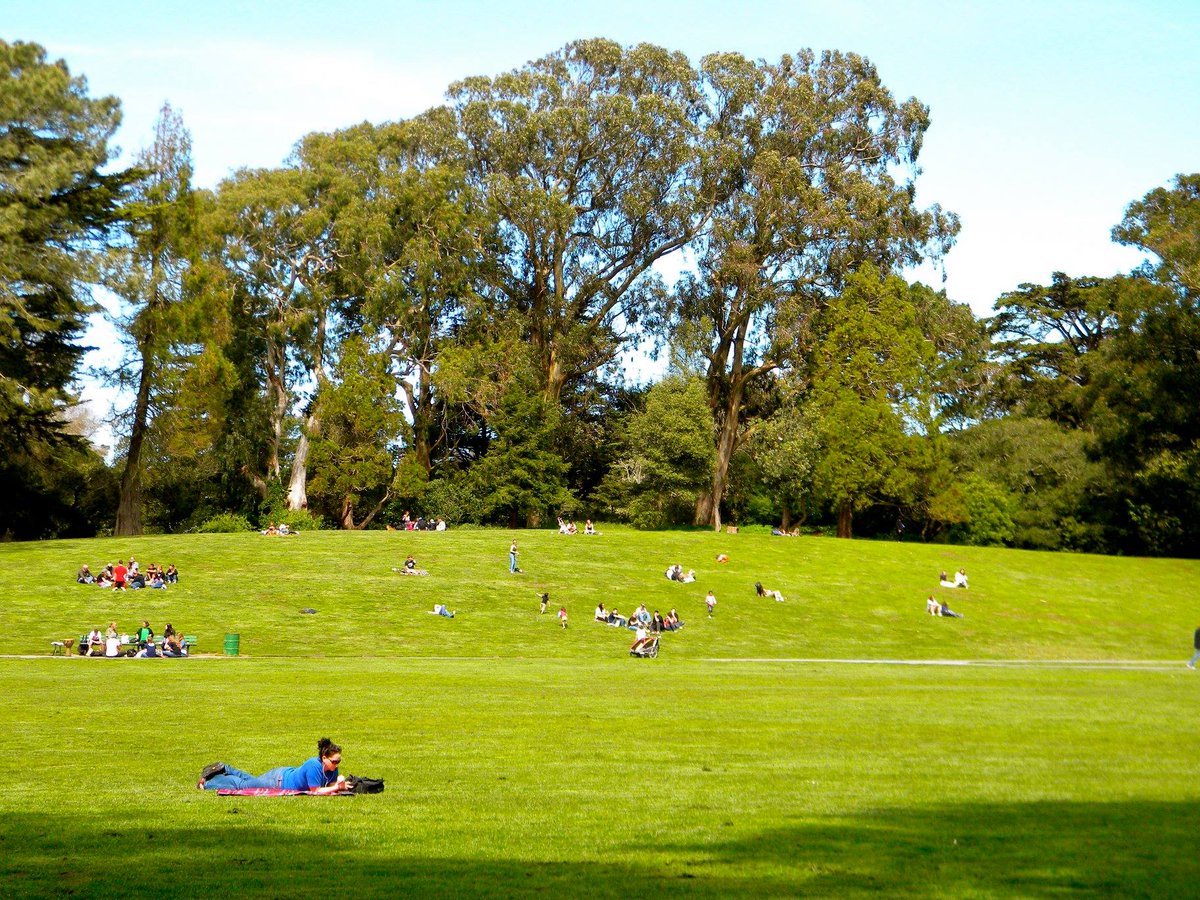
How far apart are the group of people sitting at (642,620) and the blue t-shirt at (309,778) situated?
95.6ft

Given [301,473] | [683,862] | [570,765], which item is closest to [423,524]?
[301,473]

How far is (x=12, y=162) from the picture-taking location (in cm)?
5050

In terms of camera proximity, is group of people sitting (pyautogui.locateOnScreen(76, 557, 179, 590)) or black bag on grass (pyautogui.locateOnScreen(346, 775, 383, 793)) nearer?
black bag on grass (pyautogui.locateOnScreen(346, 775, 383, 793))

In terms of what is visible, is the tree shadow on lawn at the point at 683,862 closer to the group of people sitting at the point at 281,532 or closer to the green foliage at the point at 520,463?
the group of people sitting at the point at 281,532

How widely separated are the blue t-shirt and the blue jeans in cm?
12

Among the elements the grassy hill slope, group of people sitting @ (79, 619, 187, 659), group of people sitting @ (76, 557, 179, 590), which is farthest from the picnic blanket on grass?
group of people sitting @ (76, 557, 179, 590)

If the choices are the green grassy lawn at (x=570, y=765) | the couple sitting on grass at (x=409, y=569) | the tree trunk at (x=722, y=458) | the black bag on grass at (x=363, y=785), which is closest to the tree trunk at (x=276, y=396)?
the couple sitting on grass at (x=409, y=569)

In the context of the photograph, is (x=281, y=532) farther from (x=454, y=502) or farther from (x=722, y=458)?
(x=722, y=458)

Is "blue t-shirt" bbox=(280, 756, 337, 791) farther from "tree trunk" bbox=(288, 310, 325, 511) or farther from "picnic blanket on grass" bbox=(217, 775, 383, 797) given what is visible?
"tree trunk" bbox=(288, 310, 325, 511)

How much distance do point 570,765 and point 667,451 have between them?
56.8 metres

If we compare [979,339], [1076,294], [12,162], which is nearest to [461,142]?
[12,162]

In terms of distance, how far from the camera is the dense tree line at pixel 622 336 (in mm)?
68062

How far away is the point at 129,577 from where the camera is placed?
43.5m

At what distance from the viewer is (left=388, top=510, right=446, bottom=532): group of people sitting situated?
6649 cm
